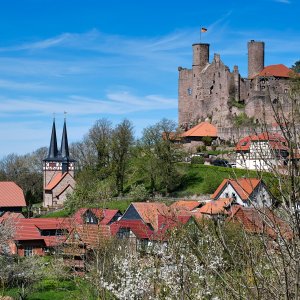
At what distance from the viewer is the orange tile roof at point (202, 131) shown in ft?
210

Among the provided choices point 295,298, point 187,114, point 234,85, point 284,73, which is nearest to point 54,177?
point 187,114

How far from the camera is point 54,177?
230 feet

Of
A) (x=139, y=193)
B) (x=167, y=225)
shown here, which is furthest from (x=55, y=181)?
(x=167, y=225)

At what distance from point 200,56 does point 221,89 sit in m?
6.94

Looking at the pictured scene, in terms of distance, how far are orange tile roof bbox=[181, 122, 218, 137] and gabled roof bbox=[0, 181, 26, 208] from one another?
17833 millimetres

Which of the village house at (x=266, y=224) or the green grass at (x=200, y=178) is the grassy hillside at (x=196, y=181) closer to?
the green grass at (x=200, y=178)

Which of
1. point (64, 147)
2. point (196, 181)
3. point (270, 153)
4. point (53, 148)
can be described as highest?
point (64, 147)

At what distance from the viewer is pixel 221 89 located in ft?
223

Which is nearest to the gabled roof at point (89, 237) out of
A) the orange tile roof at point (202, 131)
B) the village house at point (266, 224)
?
the village house at point (266, 224)

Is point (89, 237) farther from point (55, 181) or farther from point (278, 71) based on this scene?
point (278, 71)

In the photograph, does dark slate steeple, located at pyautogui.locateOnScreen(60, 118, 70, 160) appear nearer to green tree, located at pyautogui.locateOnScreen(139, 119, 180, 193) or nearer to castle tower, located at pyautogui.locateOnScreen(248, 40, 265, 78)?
green tree, located at pyautogui.locateOnScreen(139, 119, 180, 193)

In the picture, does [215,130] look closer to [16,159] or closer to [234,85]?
[234,85]

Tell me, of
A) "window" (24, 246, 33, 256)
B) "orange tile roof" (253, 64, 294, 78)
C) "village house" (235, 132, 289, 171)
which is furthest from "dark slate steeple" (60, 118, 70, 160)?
"village house" (235, 132, 289, 171)

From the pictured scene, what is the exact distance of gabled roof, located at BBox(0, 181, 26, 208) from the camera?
56.4 m
